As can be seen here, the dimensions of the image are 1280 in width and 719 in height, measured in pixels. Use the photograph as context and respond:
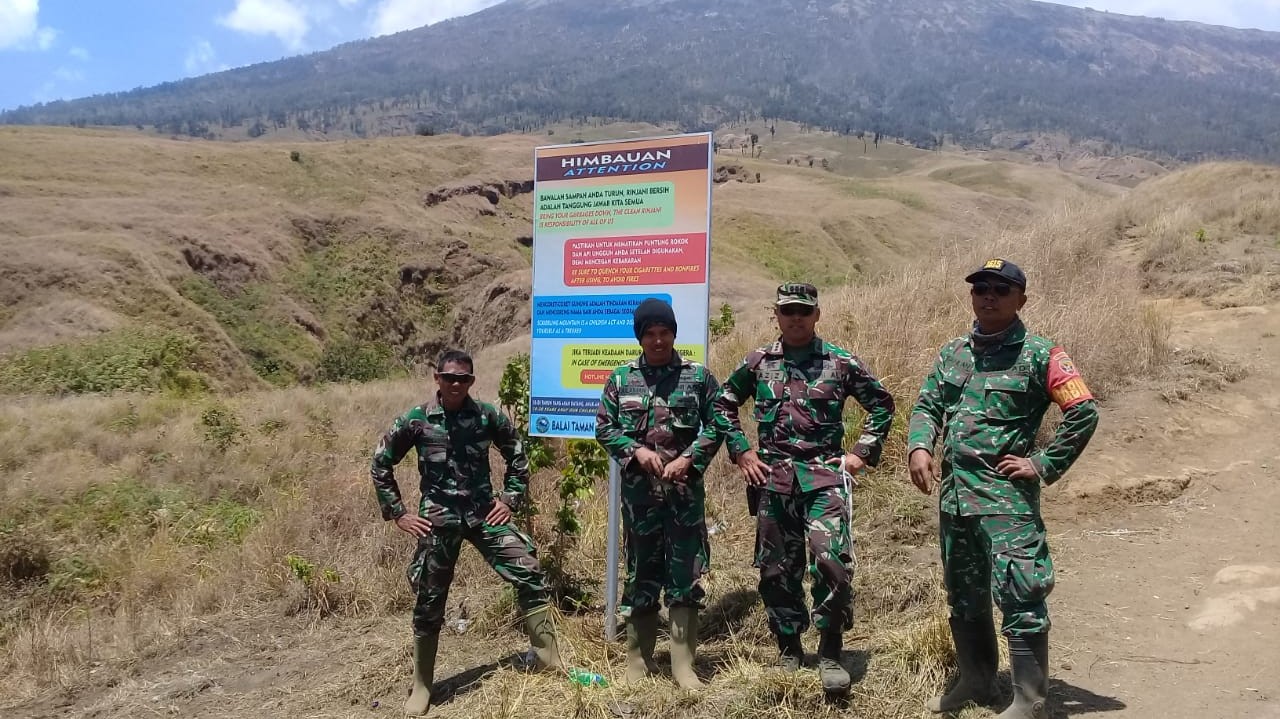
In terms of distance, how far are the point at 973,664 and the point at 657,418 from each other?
1.62 meters

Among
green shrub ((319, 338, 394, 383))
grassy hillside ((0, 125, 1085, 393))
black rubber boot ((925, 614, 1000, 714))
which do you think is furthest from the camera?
green shrub ((319, 338, 394, 383))

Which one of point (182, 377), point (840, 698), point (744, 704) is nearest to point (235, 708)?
point (744, 704)

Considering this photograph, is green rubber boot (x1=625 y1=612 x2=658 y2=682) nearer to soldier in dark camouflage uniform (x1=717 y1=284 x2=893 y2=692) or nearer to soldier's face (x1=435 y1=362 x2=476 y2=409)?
soldier in dark camouflage uniform (x1=717 y1=284 x2=893 y2=692)

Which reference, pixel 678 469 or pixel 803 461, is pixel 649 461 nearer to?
pixel 678 469

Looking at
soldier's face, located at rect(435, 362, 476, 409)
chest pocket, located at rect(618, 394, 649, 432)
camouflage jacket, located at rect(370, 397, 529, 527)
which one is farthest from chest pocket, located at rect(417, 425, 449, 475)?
chest pocket, located at rect(618, 394, 649, 432)

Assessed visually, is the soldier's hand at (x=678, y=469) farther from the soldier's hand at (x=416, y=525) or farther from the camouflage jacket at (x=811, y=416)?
the soldier's hand at (x=416, y=525)

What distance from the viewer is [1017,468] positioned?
2916mm

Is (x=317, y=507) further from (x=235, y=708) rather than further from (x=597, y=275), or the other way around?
(x=597, y=275)

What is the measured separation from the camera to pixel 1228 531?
16.9 feet

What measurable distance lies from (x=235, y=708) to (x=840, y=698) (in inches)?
123

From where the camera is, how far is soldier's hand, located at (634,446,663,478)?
362 centimetres

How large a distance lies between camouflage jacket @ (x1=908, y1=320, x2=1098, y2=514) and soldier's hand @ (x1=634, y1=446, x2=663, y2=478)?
41.7 inches

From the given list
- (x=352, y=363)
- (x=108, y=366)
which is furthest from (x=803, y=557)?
(x=352, y=363)

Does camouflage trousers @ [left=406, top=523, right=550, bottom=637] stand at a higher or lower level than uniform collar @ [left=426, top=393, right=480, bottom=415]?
lower
